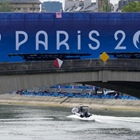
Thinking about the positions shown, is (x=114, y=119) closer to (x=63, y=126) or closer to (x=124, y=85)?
(x=63, y=126)

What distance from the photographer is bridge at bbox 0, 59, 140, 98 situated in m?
47.4

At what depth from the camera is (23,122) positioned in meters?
88.8

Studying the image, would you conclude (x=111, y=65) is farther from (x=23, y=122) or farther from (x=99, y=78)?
(x=23, y=122)

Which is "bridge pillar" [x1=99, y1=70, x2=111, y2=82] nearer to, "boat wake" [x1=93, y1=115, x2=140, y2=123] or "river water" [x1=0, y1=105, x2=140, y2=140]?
"river water" [x1=0, y1=105, x2=140, y2=140]

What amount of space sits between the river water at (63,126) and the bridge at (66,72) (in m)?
20.0

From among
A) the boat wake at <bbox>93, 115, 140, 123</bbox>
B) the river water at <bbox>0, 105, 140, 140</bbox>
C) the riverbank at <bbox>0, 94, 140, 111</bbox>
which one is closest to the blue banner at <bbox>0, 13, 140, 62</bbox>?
the river water at <bbox>0, 105, 140, 140</bbox>

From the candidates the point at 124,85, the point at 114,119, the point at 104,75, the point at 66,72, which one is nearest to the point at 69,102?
the point at 114,119

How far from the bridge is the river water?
20.0 m

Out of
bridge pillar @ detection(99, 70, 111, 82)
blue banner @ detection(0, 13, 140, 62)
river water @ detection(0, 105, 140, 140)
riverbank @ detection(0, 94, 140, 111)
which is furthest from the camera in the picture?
riverbank @ detection(0, 94, 140, 111)

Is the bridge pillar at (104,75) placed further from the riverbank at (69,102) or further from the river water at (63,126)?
the riverbank at (69,102)

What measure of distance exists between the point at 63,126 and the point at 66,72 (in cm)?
3574

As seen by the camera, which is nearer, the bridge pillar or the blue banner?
the blue banner

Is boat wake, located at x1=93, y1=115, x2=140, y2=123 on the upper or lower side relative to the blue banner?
lower

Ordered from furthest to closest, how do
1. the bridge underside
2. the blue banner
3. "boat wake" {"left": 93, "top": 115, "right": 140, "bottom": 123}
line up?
"boat wake" {"left": 93, "top": 115, "right": 140, "bottom": 123}, the bridge underside, the blue banner
